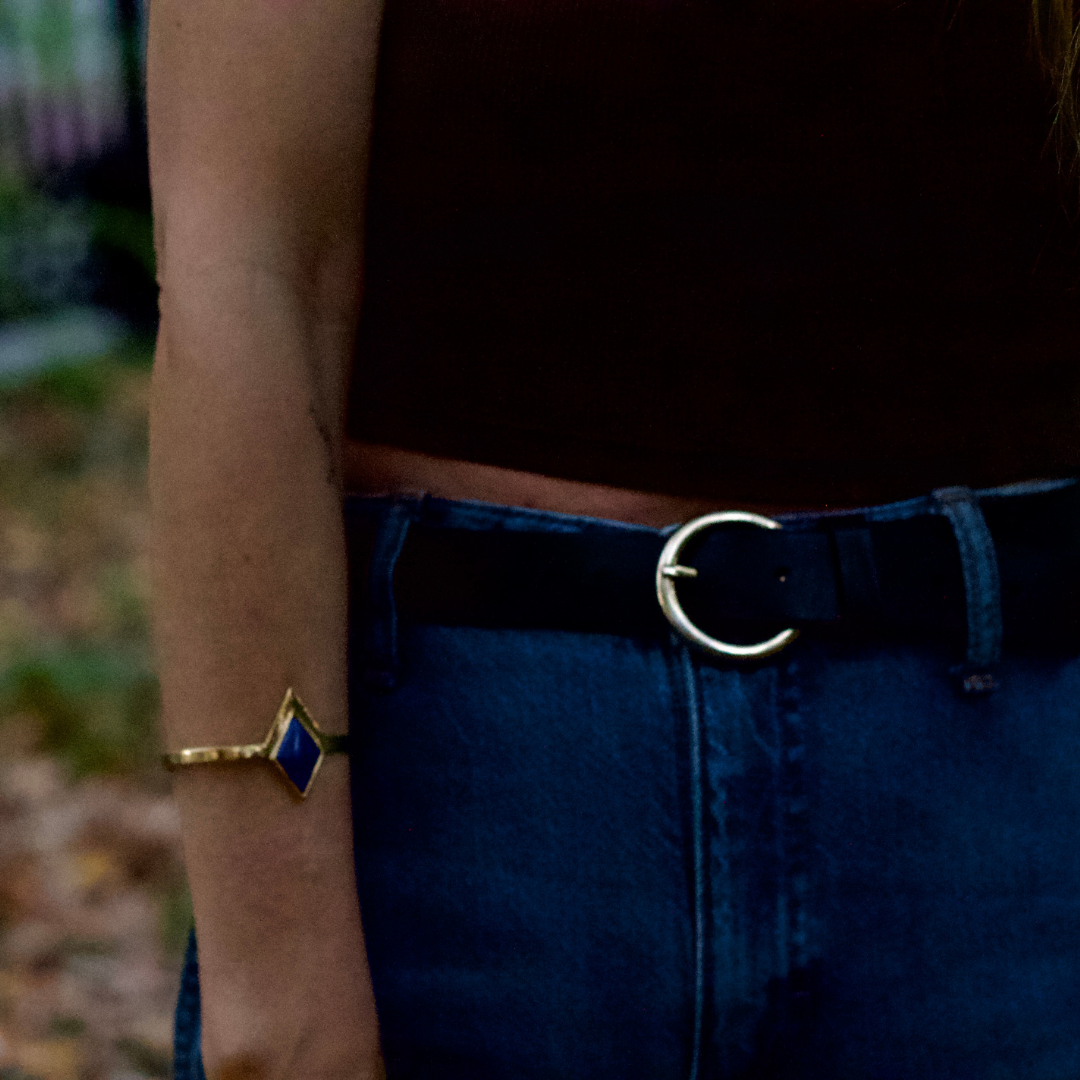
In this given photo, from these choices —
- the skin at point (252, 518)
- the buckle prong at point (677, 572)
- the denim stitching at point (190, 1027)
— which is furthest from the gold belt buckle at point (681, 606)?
the denim stitching at point (190, 1027)

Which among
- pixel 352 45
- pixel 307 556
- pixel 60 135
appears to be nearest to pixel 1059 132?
pixel 352 45

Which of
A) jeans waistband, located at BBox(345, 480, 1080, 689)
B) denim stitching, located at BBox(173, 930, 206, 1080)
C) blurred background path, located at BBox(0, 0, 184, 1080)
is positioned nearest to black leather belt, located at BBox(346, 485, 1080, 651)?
jeans waistband, located at BBox(345, 480, 1080, 689)

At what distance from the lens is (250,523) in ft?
2.66

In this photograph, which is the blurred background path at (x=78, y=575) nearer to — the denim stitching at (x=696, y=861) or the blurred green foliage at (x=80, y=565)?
the blurred green foliage at (x=80, y=565)

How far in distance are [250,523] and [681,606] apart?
0.32 meters

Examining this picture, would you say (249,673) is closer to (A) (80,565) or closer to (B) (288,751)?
(B) (288,751)

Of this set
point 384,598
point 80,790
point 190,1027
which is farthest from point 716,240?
point 80,790

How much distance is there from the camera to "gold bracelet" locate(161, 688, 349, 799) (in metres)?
0.80

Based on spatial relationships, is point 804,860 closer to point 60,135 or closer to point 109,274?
point 109,274

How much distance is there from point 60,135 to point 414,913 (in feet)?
24.2

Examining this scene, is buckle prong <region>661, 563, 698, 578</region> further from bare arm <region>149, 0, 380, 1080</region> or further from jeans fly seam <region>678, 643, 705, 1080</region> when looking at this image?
bare arm <region>149, 0, 380, 1080</region>

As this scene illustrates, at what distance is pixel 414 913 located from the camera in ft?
2.86

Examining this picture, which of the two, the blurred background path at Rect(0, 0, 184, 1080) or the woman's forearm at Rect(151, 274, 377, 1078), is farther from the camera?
the blurred background path at Rect(0, 0, 184, 1080)

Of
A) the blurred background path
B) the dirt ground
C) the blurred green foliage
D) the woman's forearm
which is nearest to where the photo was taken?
the woman's forearm
